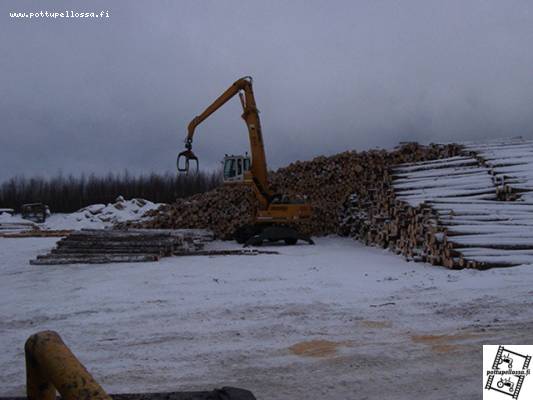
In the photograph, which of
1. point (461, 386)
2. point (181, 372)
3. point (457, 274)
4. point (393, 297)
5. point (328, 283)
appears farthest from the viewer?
point (457, 274)

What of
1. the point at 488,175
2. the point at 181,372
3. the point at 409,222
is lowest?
the point at 181,372

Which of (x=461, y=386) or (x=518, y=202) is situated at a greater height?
(x=518, y=202)

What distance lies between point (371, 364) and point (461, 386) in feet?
2.71

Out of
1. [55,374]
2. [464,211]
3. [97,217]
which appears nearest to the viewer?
[55,374]

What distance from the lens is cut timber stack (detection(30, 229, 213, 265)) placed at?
1262 centimetres

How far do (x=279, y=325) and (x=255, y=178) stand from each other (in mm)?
11492

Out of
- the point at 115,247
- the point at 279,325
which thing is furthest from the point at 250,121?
the point at 279,325

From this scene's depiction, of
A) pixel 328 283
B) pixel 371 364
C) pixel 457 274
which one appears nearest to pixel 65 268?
pixel 328 283

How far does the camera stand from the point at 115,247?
13.8m

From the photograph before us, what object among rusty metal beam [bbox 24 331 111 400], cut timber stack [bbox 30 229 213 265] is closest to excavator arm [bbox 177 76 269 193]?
cut timber stack [bbox 30 229 213 265]

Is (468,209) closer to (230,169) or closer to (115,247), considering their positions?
(230,169)

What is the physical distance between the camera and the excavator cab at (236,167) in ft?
57.1

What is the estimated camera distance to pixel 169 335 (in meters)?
5.95

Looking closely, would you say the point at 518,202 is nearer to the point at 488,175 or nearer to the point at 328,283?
the point at 488,175
